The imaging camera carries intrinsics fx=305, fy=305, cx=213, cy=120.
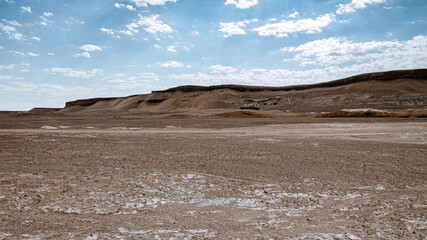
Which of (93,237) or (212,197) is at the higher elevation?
(93,237)

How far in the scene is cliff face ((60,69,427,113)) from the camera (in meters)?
58.1

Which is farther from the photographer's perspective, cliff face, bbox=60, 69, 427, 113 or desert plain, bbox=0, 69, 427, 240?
cliff face, bbox=60, 69, 427, 113

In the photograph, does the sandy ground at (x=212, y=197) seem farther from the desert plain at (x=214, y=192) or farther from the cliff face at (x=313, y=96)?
the cliff face at (x=313, y=96)

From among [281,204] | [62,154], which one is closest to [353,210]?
[281,204]

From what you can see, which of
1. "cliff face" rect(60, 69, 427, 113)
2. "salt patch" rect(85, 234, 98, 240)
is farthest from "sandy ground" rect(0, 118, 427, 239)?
"cliff face" rect(60, 69, 427, 113)

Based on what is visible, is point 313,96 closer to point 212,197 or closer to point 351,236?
point 212,197

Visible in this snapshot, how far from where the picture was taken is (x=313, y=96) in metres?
68.2

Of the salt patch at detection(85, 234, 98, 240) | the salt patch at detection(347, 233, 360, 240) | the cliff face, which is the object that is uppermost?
the cliff face

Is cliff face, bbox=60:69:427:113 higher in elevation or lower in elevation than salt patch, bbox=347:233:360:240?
higher

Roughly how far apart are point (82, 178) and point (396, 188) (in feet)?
22.5

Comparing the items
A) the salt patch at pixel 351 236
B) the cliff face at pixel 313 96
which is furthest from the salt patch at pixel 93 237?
the cliff face at pixel 313 96

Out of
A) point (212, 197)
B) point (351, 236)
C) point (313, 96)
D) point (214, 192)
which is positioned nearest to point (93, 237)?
point (212, 197)

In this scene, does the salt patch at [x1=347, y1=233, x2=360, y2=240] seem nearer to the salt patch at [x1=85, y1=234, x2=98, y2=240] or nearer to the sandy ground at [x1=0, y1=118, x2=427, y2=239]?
the sandy ground at [x1=0, y1=118, x2=427, y2=239]

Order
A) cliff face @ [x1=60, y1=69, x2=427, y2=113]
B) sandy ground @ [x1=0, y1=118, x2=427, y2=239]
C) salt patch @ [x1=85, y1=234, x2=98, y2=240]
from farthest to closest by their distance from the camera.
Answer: cliff face @ [x1=60, y1=69, x2=427, y2=113]
sandy ground @ [x1=0, y1=118, x2=427, y2=239]
salt patch @ [x1=85, y1=234, x2=98, y2=240]
